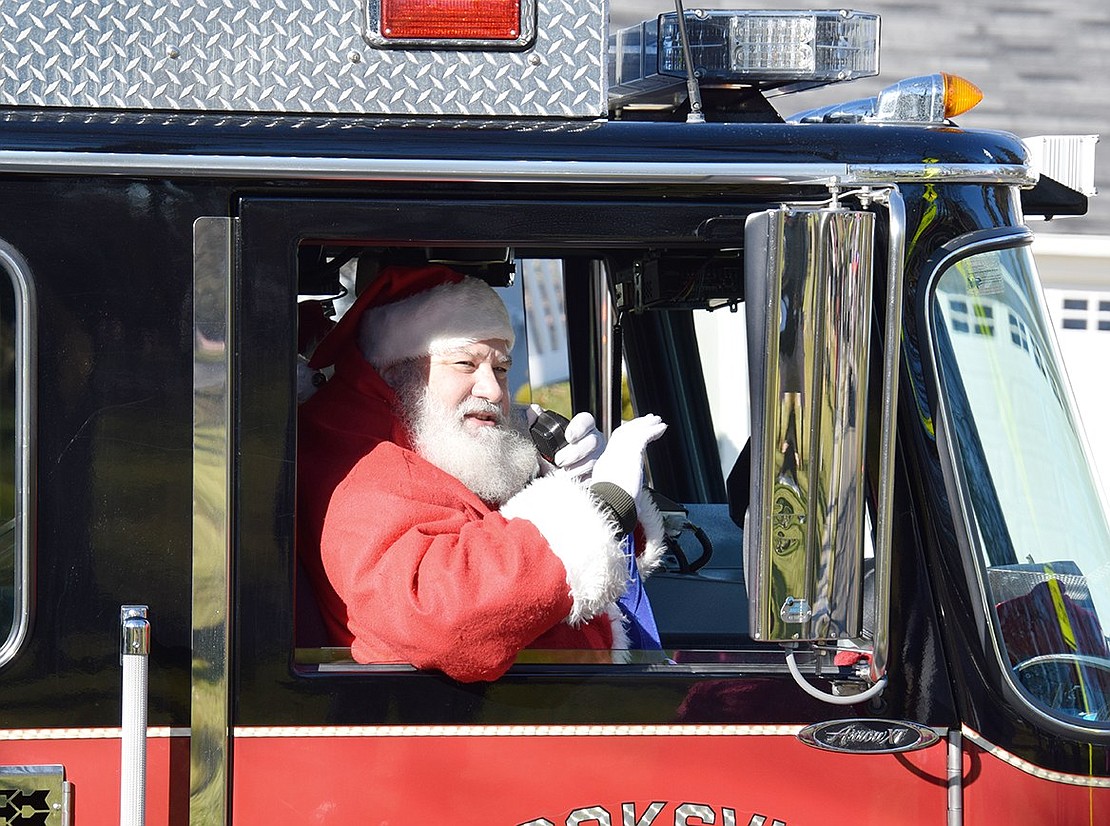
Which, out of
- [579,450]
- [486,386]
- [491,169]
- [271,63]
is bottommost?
[579,450]

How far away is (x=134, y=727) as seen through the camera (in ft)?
6.02

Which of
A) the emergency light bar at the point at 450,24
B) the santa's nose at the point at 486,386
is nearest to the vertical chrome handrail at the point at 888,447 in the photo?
the emergency light bar at the point at 450,24

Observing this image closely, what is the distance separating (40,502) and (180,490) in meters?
0.19

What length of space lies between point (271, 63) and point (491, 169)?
1.21 feet

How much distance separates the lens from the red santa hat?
2404 millimetres

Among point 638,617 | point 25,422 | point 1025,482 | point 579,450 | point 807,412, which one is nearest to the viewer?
point 807,412

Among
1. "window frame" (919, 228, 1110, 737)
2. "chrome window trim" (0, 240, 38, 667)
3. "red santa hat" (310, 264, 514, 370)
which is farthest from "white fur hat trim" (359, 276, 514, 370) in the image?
"window frame" (919, 228, 1110, 737)

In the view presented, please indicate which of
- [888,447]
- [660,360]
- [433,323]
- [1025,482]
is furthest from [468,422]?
[660,360]

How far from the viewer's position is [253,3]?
6.56 ft

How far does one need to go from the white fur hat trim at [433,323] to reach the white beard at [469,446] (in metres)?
0.08

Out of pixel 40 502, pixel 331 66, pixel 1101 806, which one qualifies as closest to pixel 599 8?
pixel 331 66

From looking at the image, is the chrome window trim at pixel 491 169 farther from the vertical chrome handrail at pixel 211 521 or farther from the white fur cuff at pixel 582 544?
the white fur cuff at pixel 582 544

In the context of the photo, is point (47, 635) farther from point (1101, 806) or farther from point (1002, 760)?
point (1101, 806)

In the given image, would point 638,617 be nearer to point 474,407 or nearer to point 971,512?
point 474,407
